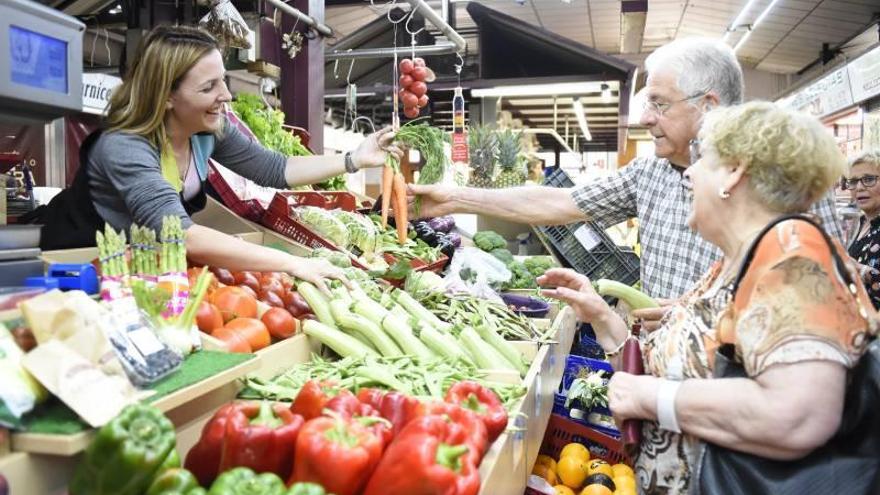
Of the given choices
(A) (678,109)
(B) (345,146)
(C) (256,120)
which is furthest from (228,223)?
(B) (345,146)

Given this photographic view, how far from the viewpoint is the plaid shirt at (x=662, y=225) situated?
9.54 feet

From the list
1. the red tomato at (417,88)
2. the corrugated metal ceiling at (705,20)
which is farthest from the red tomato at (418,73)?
the corrugated metal ceiling at (705,20)

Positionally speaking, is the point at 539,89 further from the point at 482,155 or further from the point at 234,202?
the point at 234,202

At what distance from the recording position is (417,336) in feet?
9.13

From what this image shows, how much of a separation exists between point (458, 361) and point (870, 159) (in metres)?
4.67

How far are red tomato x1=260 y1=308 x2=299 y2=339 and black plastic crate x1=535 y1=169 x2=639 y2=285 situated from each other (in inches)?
121

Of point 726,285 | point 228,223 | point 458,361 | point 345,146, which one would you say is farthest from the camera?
point 345,146

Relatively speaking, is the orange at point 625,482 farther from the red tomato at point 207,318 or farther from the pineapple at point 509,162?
the pineapple at point 509,162

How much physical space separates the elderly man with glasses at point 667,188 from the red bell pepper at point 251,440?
125cm

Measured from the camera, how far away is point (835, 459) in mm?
1629

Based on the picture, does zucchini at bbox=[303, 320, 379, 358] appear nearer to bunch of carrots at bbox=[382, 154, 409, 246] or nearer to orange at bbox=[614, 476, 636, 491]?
bunch of carrots at bbox=[382, 154, 409, 246]

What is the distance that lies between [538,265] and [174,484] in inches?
169

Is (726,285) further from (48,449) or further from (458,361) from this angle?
(48,449)

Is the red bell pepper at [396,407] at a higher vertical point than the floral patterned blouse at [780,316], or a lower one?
lower
